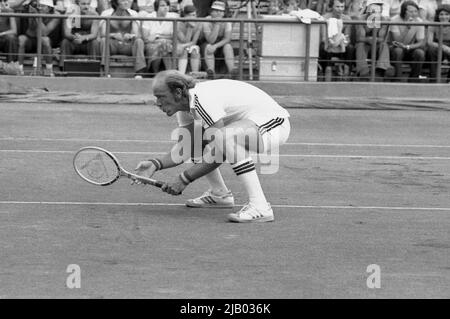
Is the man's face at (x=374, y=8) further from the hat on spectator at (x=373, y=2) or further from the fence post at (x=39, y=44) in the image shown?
the fence post at (x=39, y=44)

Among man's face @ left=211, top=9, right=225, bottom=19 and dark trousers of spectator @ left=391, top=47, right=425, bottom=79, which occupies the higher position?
man's face @ left=211, top=9, right=225, bottom=19

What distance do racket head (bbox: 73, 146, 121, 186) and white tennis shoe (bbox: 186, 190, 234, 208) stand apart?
30.8 inches

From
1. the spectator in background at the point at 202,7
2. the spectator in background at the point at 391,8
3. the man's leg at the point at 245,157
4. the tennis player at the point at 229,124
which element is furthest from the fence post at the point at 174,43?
the man's leg at the point at 245,157

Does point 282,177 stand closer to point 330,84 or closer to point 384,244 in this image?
point 384,244

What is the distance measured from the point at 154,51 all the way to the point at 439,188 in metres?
9.79

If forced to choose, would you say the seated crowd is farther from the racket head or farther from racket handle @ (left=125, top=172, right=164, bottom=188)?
racket handle @ (left=125, top=172, right=164, bottom=188)

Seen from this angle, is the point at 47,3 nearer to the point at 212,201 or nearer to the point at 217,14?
the point at 217,14

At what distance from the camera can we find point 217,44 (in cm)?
2164

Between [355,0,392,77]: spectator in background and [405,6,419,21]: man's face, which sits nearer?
[355,0,392,77]: spectator in background

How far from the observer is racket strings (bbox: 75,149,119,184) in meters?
10.6

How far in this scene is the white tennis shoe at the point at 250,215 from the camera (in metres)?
10.1

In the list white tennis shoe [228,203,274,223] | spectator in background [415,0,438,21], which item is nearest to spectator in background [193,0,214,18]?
spectator in background [415,0,438,21]

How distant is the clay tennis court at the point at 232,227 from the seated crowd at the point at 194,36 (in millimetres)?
4797

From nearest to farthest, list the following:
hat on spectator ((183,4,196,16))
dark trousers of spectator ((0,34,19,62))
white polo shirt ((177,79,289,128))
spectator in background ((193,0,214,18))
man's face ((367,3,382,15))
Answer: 1. white polo shirt ((177,79,289,128))
2. dark trousers of spectator ((0,34,19,62))
3. hat on spectator ((183,4,196,16))
4. man's face ((367,3,382,15))
5. spectator in background ((193,0,214,18))
